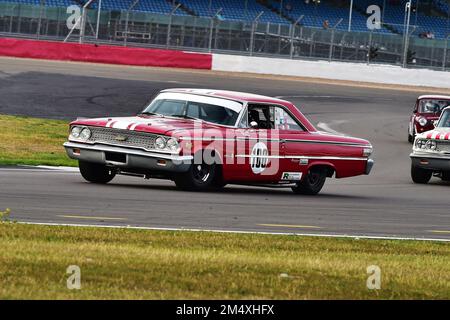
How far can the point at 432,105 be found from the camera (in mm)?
28500

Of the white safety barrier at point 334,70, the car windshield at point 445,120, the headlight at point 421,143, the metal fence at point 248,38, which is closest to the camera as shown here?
the headlight at point 421,143

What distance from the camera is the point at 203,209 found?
1373 centimetres

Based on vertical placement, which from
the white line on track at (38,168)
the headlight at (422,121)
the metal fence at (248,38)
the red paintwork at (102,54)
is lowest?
the white line on track at (38,168)

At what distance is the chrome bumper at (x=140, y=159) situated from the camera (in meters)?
15.2

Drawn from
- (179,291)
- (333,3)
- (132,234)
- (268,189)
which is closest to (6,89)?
(268,189)

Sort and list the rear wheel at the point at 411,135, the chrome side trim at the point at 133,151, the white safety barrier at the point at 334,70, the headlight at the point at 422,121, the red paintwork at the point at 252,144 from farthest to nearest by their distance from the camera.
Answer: the white safety barrier at the point at 334,70 → the rear wheel at the point at 411,135 → the headlight at the point at 422,121 → the red paintwork at the point at 252,144 → the chrome side trim at the point at 133,151

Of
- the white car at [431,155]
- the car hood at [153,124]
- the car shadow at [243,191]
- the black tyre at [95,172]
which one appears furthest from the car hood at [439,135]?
the black tyre at [95,172]

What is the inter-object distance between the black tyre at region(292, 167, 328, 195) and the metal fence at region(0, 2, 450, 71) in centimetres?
3576

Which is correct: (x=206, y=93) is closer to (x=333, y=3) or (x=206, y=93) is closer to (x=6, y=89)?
(x=6, y=89)

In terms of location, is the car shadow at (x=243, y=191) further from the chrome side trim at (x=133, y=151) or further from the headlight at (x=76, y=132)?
the headlight at (x=76, y=132)

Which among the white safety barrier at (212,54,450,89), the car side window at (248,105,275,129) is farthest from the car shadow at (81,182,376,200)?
the white safety barrier at (212,54,450,89)

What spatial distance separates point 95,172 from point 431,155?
6.48 meters

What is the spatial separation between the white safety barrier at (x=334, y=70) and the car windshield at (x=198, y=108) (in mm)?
35069
